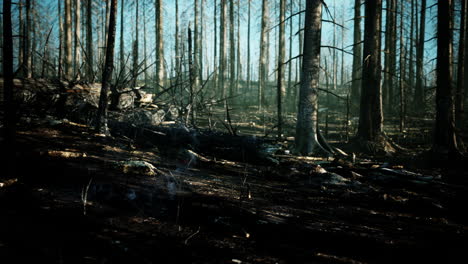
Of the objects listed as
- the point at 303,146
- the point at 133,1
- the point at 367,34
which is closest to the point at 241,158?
the point at 303,146

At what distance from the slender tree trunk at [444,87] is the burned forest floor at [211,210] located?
1219mm

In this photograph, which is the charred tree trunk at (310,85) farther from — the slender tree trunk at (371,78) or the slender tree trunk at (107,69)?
the slender tree trunk at (107,69)

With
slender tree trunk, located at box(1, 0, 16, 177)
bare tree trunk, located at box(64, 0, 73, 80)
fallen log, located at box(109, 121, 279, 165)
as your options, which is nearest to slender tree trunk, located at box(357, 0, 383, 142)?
fallen log, located at box(109, 121, 279, 165)

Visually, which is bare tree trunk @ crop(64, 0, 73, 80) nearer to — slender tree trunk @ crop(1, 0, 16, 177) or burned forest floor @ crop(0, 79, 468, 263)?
burned forest floor @ crop(0, 79, 468, 263)

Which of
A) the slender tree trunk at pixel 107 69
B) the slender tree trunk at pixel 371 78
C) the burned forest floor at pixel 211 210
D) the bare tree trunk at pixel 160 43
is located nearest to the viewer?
Result: the burned forest floor at pixel 211 210

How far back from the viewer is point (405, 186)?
14.7 feet

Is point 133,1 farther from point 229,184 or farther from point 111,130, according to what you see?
point 229,184

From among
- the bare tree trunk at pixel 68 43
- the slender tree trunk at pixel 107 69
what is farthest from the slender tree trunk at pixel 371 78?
the bare tree trunk at pixel 68 43

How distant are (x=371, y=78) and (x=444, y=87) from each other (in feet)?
5.84

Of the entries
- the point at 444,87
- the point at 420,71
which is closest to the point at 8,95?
the point at 444,87

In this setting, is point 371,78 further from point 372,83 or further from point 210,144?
point 210,144

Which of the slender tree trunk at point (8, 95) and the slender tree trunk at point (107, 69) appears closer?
the slender tree trunk at point (8, 95)

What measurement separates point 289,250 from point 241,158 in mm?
3737

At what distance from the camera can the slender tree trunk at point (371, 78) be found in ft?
25.3
